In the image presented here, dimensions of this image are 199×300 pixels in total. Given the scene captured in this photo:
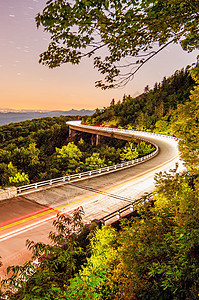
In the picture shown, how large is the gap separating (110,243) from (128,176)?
11873mm

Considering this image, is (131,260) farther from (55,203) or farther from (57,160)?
(57,160)

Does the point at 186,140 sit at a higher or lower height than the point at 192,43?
lower

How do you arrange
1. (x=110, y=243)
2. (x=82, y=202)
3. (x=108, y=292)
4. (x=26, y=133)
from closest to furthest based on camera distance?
(x=108, y=292), (x=110, y=243), (x=82, y=202), (x=26, y=133)

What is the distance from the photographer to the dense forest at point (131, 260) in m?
3.58

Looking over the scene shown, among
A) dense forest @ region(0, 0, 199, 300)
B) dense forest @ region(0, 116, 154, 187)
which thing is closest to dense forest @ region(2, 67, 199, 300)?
dense forest @ region(0, 0, 199, 300)

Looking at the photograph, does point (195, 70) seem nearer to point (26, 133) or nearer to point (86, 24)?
point (86, 24)

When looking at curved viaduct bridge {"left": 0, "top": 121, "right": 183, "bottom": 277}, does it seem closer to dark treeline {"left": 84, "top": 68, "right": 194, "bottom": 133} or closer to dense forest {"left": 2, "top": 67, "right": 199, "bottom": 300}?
dense forest {"left": 2, "top": 67, "right": 199, "bottom": 300}

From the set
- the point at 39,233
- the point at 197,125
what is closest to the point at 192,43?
the point at 197,125

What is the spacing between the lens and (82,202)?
495 inches

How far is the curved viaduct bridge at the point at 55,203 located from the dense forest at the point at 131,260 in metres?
1.59

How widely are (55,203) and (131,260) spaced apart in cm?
759

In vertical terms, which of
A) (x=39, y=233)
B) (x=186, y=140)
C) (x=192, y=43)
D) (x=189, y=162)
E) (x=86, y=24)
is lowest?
(x=39, y=233)

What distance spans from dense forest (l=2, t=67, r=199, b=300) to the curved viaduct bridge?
62.5 inches

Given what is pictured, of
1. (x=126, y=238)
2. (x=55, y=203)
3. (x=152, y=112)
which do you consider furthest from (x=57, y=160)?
(x=152, y=112)
